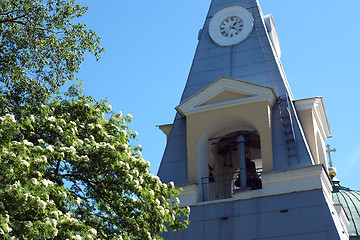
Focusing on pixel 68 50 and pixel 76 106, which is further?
pixel 68 50

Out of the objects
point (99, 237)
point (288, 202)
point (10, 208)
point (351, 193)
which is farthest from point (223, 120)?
point (351, 193)

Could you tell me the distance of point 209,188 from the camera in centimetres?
1582

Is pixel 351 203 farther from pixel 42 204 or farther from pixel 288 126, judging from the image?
pixel 42 204

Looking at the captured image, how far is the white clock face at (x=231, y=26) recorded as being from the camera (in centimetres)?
1762

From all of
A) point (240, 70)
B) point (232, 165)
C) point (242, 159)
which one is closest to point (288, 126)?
point (242, 159)

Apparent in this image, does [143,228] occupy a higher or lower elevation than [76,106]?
lower

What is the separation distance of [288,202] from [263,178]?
0.77 m

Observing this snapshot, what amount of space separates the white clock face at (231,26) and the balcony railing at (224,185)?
3.69 meters

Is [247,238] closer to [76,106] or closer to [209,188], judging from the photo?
[209,188]

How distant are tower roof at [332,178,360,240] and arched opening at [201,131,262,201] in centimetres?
962

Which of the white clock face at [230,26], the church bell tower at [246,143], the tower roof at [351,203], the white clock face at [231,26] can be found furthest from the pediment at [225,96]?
the tower roof at [351,203]

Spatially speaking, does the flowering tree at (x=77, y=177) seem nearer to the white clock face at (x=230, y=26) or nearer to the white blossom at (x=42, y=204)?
the white blossom at (x=42, y=204)

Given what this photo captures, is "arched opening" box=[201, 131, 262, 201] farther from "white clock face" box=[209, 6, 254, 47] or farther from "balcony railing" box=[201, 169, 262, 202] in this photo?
"white clock face" box=[209, 6, 254, 47]

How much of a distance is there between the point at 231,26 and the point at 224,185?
4185 mm
